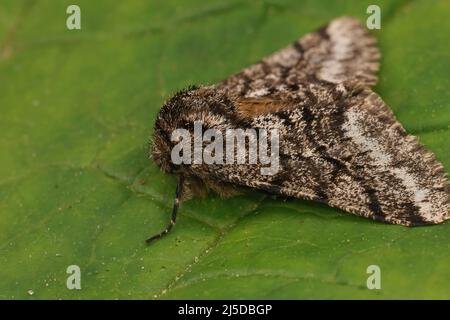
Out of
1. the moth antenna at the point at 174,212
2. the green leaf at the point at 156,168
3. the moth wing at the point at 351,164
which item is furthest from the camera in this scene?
the moth antenna at the point at 174,212

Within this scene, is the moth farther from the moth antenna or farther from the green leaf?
the green leaf

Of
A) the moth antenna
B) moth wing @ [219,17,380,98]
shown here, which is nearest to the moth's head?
the moth antenna

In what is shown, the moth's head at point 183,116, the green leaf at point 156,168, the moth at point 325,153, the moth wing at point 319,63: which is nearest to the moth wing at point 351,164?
the moth at point 325,153

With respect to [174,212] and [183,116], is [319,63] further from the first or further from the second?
[174,212]

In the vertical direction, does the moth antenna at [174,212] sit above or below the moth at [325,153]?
below

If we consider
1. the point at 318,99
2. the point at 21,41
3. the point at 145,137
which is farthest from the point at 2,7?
the point at 318,99

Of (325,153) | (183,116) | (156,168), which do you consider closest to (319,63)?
(325,153)

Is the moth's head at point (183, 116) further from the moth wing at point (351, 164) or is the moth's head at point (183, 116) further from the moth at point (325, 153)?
the moth wing at point (351, 164)
